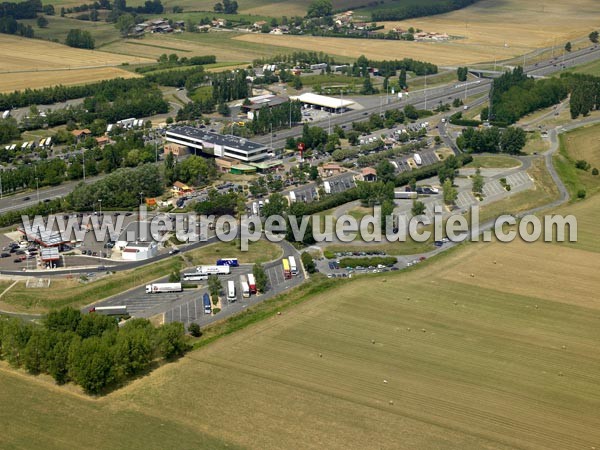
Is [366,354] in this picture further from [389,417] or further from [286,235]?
[286,235]

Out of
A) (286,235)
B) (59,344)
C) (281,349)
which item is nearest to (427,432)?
(281,349)

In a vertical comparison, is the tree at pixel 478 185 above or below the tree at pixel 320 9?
below

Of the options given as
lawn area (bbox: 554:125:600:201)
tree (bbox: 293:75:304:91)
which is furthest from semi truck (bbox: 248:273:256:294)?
tree (bbox: 293:75:304:91)

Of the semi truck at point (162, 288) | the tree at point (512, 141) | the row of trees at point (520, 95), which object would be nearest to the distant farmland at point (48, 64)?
the row of trees at point (520, 95)

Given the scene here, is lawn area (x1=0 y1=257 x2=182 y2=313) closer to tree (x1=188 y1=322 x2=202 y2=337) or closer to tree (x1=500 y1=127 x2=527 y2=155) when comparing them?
tree (x1=188 y1=322 x2=202 y2=337)

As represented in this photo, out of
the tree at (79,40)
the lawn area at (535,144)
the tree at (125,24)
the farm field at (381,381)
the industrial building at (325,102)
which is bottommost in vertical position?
the farm field at (381,381)

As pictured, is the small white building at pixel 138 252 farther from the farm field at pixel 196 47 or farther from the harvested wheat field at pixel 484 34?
the harvested wheat field at pixel 484 34
